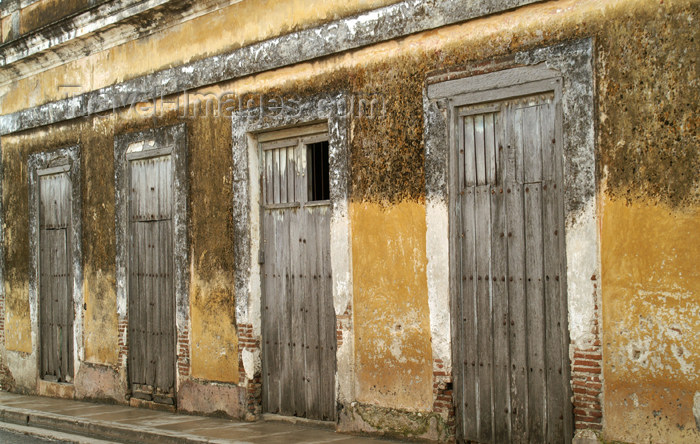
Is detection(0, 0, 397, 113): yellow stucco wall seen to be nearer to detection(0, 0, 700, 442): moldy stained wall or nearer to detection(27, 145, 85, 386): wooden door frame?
detection(0, 0, 700, 442): moldy stained wall

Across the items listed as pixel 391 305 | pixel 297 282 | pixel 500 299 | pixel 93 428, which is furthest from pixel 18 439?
pixel 500 299

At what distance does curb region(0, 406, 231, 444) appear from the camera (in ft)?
27.0

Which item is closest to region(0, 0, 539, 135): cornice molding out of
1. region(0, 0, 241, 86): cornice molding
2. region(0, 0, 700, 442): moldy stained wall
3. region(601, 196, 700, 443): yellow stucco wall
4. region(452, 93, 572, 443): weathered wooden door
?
region(0, 0, 700, 442): moldy stained wall

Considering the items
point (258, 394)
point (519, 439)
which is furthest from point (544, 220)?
point (258, 394)

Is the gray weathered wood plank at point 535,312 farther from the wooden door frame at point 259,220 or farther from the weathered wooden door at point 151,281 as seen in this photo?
the weathered wooden door at point 151,281

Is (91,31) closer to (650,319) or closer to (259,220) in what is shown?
(259,220)

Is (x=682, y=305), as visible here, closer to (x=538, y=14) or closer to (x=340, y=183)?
(x=538, y=14)

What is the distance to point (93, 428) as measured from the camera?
925 centimetres

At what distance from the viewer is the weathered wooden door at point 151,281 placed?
10211 mm

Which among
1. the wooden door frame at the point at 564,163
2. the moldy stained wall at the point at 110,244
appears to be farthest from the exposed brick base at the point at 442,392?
the moldy stained wall at the point at 110,244

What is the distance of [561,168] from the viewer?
255 inches

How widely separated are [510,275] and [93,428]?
529cm

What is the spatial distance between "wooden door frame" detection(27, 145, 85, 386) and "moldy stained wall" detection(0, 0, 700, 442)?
8.1 inches

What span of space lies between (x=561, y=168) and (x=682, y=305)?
1.43m
